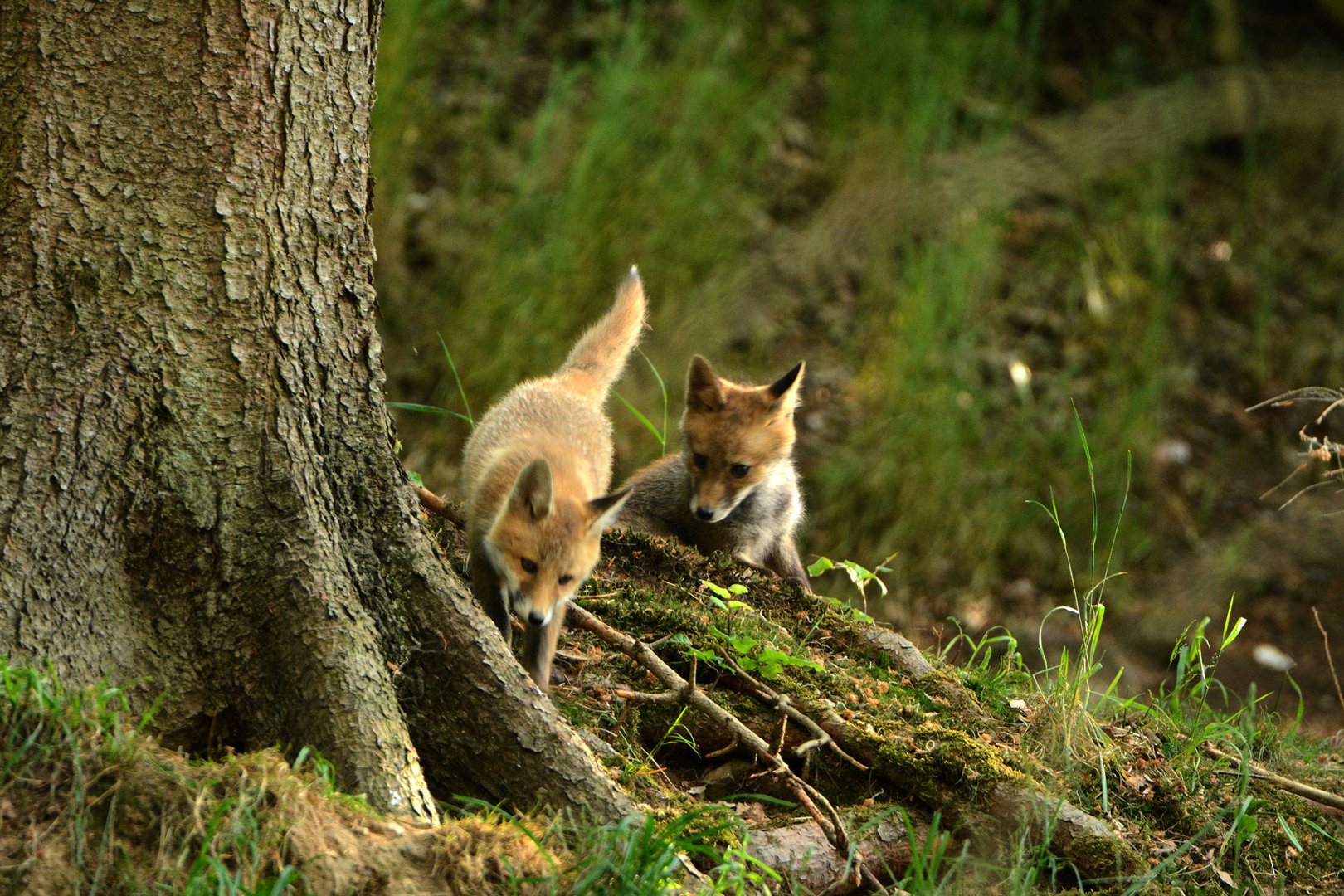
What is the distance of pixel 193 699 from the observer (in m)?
2.83

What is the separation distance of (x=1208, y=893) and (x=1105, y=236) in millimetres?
7094

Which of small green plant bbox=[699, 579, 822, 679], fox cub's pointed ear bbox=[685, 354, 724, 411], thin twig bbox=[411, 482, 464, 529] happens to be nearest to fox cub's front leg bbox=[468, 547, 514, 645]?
thin twig bbox=[411, 482, 464, 529]

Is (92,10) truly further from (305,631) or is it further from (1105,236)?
(1105,236)

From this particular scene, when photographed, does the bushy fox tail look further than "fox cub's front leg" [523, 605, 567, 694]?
Yes

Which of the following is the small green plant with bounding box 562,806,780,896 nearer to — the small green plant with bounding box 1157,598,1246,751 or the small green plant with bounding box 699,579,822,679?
the small green plant with bounding box 699,579,822,679

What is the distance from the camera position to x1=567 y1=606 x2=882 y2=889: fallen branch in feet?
10.1

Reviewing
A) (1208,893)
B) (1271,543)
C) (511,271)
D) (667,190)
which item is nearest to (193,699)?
(1208,893)

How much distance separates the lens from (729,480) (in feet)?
17.2

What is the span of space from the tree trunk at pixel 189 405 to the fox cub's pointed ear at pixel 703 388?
2.48 metres

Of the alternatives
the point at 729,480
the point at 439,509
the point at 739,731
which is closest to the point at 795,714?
the point at 739,731

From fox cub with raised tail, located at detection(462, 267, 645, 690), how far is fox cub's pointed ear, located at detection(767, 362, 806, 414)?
85cm

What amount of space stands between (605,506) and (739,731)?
782 mm

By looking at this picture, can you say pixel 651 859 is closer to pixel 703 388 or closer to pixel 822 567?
pixel 822 567

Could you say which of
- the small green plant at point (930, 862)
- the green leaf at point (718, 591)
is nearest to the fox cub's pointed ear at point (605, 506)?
the green leaf at point (718, 591)
